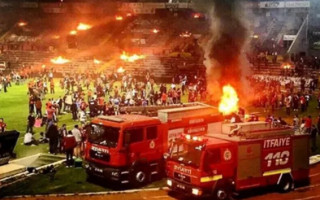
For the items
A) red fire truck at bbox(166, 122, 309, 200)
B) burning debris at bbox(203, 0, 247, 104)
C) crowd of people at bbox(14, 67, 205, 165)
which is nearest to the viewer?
red fire truck at bbox(166, 122, 309, 200)

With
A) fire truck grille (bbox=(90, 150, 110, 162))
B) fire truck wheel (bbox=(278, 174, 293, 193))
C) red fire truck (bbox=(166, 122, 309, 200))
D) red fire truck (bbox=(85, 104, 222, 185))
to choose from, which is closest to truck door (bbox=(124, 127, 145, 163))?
red fire truck (bbox=(85, 104, 222, 185))

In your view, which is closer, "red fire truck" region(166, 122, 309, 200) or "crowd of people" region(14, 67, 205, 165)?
"red fire truck" region(166, 122, 309, 200)

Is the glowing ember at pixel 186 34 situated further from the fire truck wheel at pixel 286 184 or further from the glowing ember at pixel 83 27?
the fire truck wheel at pixel 286 184

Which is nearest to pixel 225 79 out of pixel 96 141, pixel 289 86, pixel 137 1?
pixel 289 86

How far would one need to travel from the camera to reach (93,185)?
56.1 ft

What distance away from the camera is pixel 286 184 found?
16.6 m

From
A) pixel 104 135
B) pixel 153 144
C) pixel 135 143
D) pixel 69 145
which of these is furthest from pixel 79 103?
pixel 135 143

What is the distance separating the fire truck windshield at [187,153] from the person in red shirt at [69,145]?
4.88m

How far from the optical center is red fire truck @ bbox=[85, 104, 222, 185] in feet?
52.9

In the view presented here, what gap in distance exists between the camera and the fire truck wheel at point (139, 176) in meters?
16.7

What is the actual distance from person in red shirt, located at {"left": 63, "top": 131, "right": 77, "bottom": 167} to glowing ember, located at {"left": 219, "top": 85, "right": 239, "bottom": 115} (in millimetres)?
11123

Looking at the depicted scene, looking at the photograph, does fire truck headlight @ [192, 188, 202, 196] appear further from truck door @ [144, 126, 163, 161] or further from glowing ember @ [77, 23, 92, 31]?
glowing ember @ [77, 23, 92, 31]

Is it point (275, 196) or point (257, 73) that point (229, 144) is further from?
point (257, 73)

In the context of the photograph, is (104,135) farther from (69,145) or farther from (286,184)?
(286,184)
